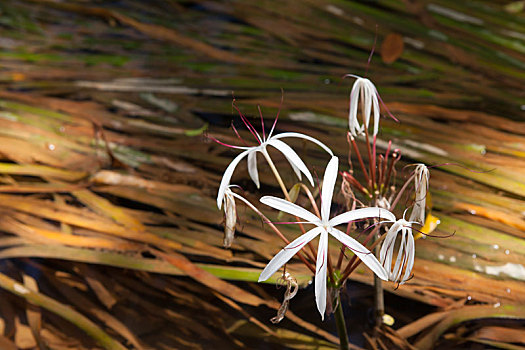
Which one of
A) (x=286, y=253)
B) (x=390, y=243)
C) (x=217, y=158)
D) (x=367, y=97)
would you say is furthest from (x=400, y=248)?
(x=217, y=158)

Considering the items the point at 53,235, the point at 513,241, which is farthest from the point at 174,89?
the point at 513,241

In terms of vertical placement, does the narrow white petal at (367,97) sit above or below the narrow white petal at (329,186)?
above

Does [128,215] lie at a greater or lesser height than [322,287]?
lesser

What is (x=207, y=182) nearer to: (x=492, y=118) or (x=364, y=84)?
(x=364, y=84)

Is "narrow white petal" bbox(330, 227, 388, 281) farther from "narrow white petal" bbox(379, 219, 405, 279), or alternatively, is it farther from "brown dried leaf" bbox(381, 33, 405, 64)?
"brown dried leaf" bbox(381, 33, 405, 64)

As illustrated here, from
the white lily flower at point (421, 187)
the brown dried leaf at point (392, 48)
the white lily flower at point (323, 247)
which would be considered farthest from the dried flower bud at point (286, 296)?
the brown dried leaf at point (392, 48)

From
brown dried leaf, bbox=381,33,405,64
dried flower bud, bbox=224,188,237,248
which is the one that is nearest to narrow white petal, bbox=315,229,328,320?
dried flower bud, bbox=224,188,237,248

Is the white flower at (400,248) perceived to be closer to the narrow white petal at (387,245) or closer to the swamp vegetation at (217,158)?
the narrow white petal at (387,245)

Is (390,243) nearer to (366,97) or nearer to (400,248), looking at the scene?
(400,248)

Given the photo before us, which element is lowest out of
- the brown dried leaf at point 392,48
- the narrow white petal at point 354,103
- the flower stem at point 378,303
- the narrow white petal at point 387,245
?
the flower stem at point 378,303
